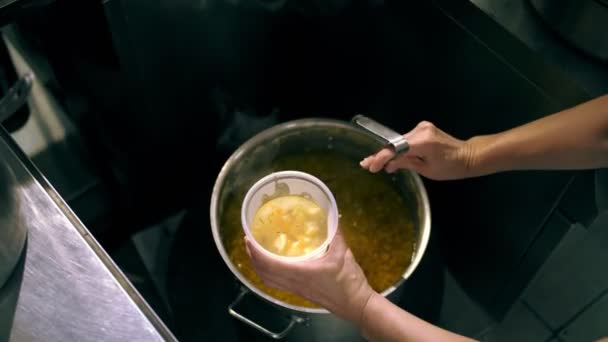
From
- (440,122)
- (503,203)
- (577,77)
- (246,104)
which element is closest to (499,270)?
(503,203)

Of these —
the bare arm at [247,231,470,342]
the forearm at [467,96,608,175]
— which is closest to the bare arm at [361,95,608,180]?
the forearm at [467,96,608,175]

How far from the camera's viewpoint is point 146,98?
2.44 feet

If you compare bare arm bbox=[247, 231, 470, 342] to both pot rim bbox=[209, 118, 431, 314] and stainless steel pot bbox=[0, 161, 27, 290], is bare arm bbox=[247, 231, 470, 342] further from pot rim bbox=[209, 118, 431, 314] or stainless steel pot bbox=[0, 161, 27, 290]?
stainless steel pot bbox=[0, 161, 27, 290]

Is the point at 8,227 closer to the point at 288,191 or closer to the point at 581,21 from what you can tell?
the point at 288,191

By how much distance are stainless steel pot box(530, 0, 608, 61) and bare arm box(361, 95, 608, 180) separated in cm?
6

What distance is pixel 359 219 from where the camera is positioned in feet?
2.69

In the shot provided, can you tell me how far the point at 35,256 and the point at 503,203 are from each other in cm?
59

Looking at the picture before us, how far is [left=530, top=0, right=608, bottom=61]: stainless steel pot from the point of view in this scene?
21.5 inches

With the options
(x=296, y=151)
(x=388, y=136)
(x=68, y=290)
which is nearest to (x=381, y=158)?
(x=388, y=136)

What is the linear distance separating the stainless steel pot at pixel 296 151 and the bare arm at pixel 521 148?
0.16 ft

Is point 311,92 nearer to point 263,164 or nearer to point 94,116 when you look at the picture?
point 263,164

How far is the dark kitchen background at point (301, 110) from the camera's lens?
0.62 metres

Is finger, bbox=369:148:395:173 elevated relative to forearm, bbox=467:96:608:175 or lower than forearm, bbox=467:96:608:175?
lower

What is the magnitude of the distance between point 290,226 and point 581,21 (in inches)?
15.8
